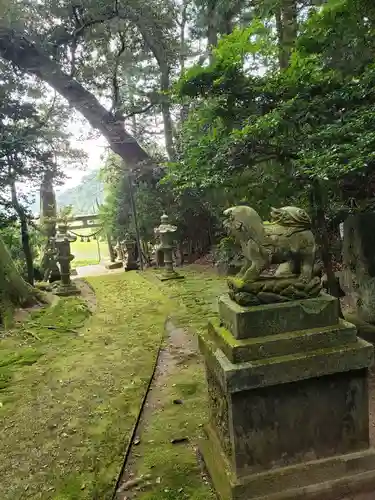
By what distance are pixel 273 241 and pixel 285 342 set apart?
25.7 inches

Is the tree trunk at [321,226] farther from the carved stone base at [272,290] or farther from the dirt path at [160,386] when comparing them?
the dirt path at [160,386]

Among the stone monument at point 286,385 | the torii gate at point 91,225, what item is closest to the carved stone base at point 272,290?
the stone monument at point 286,385

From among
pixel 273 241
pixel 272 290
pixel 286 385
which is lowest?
pixel 286 385

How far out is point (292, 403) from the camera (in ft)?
7.86

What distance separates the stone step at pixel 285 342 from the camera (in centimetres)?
230

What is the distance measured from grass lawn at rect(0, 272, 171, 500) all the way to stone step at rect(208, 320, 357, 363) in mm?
1303

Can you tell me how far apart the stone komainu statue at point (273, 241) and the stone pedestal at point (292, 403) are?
25cm

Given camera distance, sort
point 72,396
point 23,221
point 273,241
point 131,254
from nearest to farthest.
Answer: point 273,241 → point 72,396 → point 23,221 → point 131,254

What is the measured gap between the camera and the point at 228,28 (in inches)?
413

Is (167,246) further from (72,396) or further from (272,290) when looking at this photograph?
(272,290)

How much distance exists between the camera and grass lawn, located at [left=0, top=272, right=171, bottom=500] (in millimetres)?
2793

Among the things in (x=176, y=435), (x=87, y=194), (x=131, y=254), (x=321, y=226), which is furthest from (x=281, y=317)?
(x=87, y=194)

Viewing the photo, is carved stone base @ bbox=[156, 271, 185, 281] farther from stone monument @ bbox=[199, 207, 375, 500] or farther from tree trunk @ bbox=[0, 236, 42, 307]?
stone monument @ bbox=[199, 207, 375, 500]

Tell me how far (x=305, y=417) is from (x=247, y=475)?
1.63 ft
